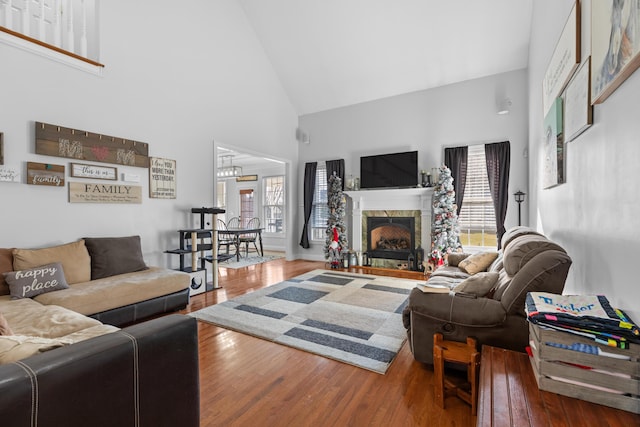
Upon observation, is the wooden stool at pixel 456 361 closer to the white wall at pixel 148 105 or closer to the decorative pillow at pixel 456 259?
the decorative pillow at pixel 456 259

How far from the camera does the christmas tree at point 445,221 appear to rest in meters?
5.30

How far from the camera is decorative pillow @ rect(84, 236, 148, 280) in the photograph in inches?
136

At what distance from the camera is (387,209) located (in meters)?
6.27

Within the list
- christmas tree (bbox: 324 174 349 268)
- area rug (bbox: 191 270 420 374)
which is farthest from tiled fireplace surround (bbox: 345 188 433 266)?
area rug (bbox: 191 270 420 374)

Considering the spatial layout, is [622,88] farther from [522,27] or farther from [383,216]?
[383,216]

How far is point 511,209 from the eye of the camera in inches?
206

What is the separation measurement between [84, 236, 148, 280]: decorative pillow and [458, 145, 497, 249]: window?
5257mm

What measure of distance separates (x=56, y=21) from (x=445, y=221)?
20.0 feet

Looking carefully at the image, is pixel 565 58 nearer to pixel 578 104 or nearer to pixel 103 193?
pixel 578 104

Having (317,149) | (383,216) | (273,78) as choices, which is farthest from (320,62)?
(383,216)

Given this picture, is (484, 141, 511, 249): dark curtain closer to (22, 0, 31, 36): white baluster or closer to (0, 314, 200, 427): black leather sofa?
(0, 314, 200, 427): black leather sofa

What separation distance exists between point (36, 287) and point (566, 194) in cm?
467

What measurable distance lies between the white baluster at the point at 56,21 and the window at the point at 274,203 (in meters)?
6.15

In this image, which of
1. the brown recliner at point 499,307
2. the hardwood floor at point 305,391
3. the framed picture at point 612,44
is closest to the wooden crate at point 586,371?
the brown recliner at point 499,307
